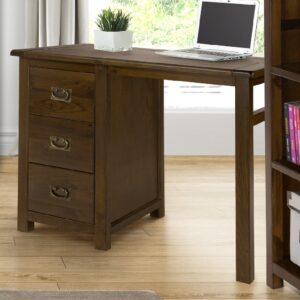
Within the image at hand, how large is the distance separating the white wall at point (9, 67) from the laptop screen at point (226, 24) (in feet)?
5.30

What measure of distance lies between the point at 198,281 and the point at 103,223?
0.49m

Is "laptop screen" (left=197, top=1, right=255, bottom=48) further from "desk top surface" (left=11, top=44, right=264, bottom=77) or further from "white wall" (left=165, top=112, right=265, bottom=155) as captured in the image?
"white wall" (left=165, top=112, right=265, bottom=155)

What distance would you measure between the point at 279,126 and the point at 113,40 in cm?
88

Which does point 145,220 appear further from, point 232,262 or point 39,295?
point 39,295

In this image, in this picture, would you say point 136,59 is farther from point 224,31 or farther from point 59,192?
point 59,192

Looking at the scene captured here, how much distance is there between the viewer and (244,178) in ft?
9.55

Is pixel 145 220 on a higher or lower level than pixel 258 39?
lower

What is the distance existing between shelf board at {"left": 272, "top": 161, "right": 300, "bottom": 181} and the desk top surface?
0.30 meters

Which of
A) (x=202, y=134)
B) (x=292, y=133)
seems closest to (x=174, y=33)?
(x=202, y=134)

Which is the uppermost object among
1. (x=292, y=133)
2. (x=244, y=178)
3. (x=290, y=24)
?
(x=290, y=24)

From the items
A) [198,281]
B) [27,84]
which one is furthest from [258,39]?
[198,281]

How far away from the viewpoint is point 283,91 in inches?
111

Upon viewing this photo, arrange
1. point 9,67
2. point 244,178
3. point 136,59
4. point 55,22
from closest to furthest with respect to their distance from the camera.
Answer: point 244,178 < point 136,59 < point 55,22 < point 9,67

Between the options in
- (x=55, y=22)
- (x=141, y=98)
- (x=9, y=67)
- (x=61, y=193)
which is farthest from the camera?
(x=9, y=67)
